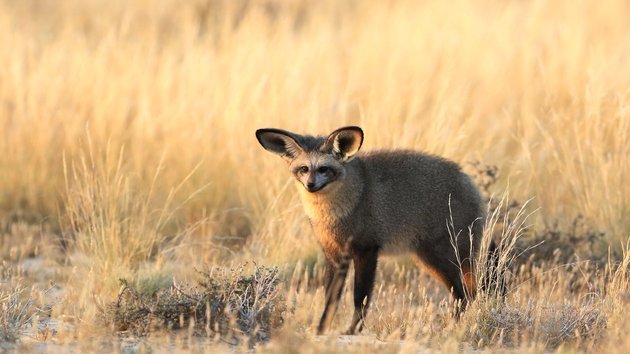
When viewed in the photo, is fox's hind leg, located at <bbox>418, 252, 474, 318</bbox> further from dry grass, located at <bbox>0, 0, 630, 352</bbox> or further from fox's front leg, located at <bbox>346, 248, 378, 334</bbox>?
fox's front leg, located at <bbox>346, 248, 378, 334</bbox>

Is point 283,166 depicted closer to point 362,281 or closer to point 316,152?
point 316,152

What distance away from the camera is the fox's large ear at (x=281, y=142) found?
6.74 metres

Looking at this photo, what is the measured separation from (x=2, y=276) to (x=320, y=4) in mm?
16992

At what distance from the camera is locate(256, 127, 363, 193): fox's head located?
6.61 metres

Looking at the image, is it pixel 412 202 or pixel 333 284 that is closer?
pixel 333 284

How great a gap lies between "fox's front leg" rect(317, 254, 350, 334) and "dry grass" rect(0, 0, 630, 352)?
0.12 metres

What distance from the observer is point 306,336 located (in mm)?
A: 5898

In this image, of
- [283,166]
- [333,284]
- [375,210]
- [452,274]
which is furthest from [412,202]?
[283,166]

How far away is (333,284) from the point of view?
686cm

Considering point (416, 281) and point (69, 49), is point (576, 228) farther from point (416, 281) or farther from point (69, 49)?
point (69, 49)

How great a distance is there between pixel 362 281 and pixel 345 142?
97 centimetres

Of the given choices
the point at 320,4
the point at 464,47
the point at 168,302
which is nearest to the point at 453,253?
the point at 168,302

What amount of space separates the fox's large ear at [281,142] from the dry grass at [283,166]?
102 centimetres

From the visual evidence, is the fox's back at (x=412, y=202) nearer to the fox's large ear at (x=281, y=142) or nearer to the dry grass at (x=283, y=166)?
the dry grass at (x=283, y=166)
